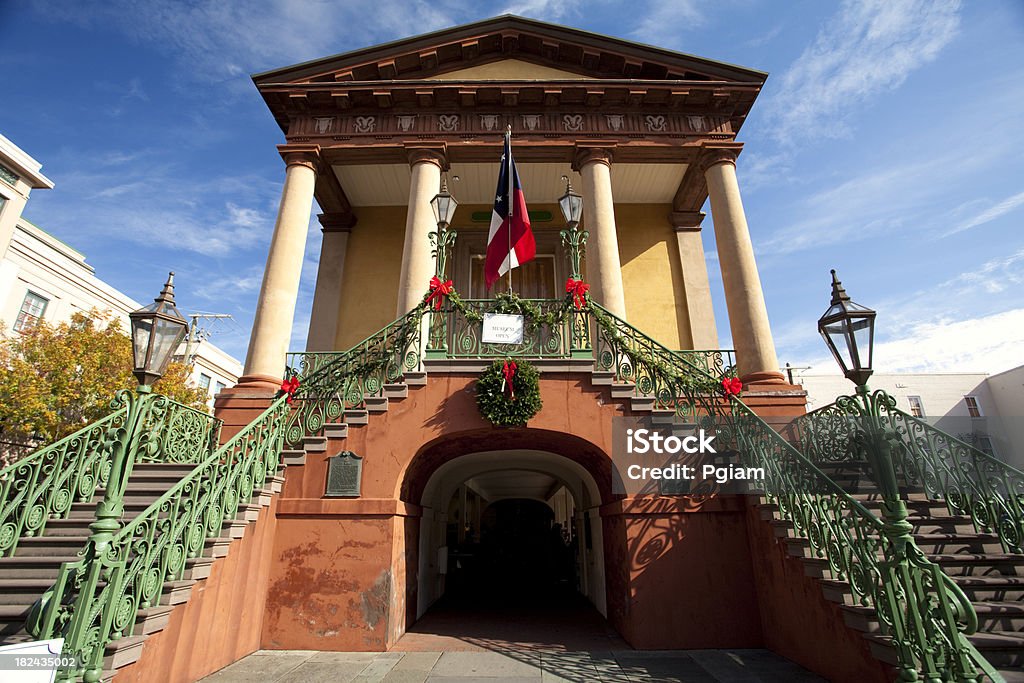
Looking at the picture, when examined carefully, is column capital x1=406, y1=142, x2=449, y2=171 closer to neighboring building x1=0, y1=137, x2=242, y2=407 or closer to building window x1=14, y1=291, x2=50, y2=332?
neighboring building x1=0, y1=137, x2=242, y2=407

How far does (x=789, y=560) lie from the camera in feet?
19.4

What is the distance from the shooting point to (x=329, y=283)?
49.0 feet

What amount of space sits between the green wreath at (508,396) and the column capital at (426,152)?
7490 mm

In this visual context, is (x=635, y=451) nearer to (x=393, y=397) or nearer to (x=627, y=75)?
(x=393, y=397)

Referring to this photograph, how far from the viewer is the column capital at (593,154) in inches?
501

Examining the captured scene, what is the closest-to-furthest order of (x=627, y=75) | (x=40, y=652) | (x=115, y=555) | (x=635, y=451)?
(x=40, y=652)
(x=115, y=555)
(x=635, y=451)
(x=627, y=75)

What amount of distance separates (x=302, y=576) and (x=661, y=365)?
6.31 m

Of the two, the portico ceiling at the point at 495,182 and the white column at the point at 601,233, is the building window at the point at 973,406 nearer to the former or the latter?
the portico ceiling at the point at 495,182

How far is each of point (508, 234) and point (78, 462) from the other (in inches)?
292

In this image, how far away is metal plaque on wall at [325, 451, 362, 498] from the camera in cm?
713

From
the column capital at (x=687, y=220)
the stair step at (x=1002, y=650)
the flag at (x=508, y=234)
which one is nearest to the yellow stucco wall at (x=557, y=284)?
the column capital at (x=687, y=220)

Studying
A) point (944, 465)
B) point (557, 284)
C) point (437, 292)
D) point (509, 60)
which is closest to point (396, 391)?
point (437, 292)

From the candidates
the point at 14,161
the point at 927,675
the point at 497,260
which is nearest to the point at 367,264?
the point at 497,260

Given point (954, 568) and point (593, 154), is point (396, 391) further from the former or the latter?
point (593, 154)
